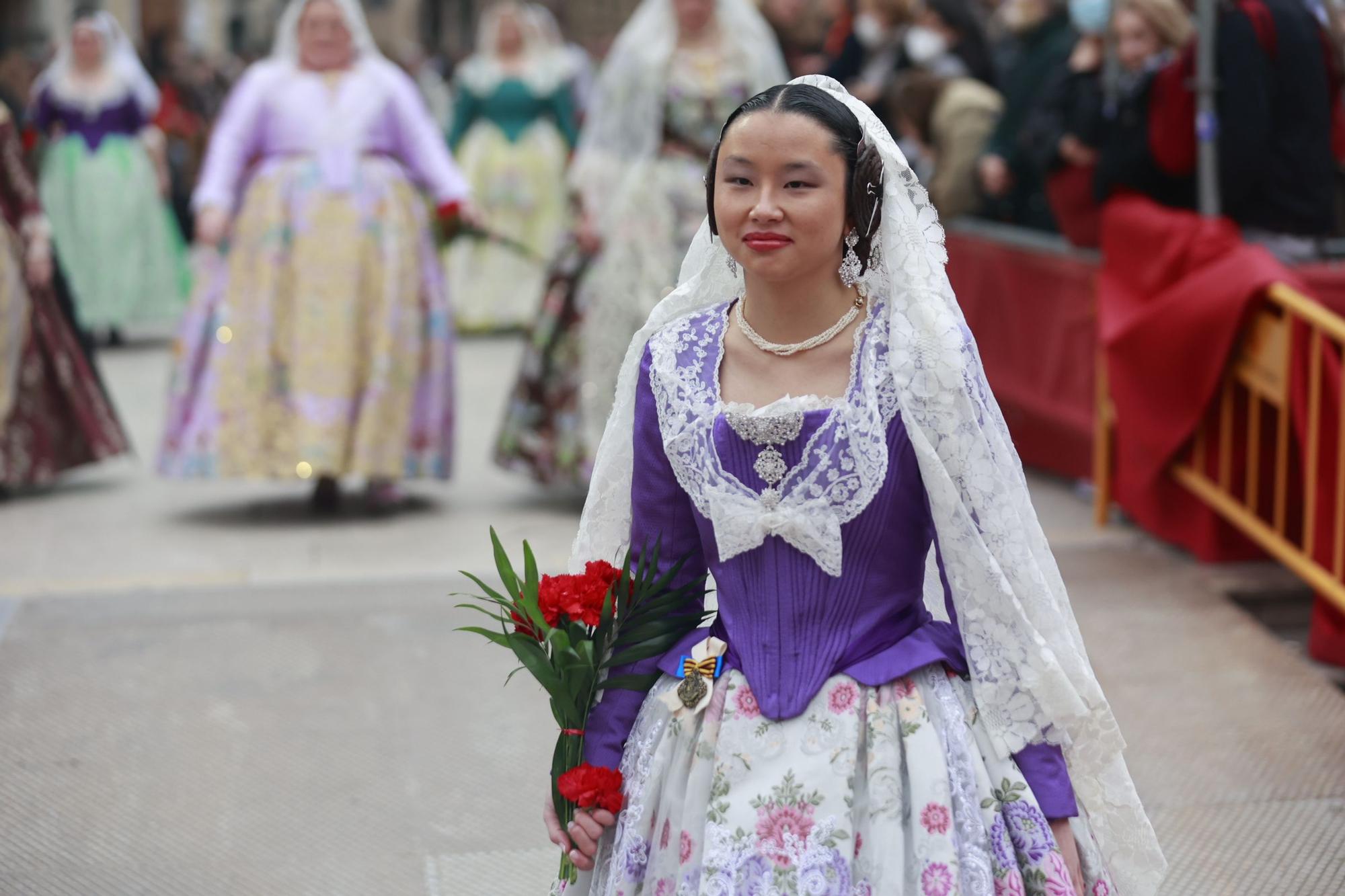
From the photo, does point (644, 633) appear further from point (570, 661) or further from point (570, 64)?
point (570, 64)

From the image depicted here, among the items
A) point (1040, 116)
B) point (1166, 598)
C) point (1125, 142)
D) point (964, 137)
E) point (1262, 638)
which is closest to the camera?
point (1262, 638)

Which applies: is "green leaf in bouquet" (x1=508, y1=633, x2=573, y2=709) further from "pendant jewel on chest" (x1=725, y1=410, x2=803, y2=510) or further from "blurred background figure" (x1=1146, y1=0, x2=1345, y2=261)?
"blurred background figure" (x1=1146, y1=0, x2=1345, y2=261)

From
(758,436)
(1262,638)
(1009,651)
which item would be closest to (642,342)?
(758,436)

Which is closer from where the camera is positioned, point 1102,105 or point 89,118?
point 1102,105

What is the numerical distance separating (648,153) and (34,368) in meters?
2.86

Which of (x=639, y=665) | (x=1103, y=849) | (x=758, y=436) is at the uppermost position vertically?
(x=758, y=436)

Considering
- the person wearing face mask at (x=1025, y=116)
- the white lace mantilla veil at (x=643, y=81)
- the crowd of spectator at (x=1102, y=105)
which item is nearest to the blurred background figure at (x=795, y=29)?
the crowd of spectator at (x=1102, y=105)

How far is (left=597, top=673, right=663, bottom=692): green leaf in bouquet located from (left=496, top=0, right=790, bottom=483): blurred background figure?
431cm

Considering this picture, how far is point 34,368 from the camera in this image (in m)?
7.87

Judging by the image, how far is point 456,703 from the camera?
198 inches

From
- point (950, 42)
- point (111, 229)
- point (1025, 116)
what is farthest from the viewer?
Answer: point (111, 229)

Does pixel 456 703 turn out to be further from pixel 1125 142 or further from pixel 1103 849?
pixel 1125 142

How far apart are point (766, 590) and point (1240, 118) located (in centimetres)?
388

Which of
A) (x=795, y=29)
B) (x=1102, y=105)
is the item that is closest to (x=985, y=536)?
(x=1102, y=105)
